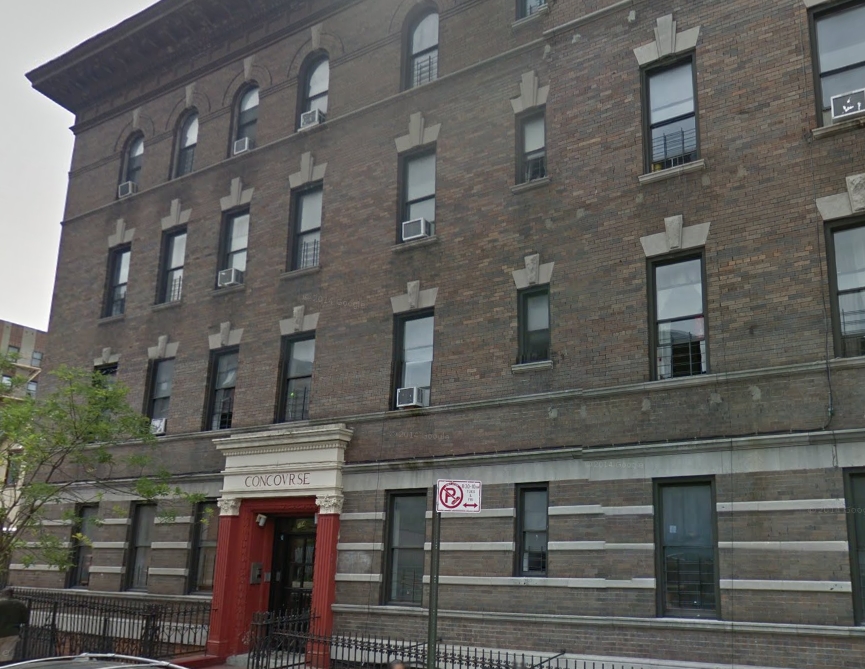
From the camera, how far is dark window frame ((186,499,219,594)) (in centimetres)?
1936

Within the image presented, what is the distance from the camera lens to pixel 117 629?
1936 centimetres

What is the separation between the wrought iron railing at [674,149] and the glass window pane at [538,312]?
296 cm

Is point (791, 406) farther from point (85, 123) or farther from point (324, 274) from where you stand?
point (85, 123)

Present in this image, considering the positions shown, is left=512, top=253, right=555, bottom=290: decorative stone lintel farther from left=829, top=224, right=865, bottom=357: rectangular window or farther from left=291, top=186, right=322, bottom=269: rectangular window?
left=291, top=186, right=322, bottom=269: rectangular window

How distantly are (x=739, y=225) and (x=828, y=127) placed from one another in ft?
6.11

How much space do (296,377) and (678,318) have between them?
8.81 m

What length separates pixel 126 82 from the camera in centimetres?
2556

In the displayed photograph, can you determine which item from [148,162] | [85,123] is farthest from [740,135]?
[85,123]

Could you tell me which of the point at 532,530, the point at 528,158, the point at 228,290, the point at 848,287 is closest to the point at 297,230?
the point at 228,290

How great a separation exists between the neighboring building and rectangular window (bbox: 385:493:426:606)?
0.06 meters

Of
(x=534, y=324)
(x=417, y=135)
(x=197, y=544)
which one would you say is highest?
(x=417, y=135)

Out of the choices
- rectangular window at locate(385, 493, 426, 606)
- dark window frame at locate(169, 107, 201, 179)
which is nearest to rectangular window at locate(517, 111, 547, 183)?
rectangular window at locate(385, 493, 426, 606)

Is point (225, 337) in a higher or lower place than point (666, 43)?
lower

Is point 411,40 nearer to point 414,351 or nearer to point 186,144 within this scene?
point 414,351
